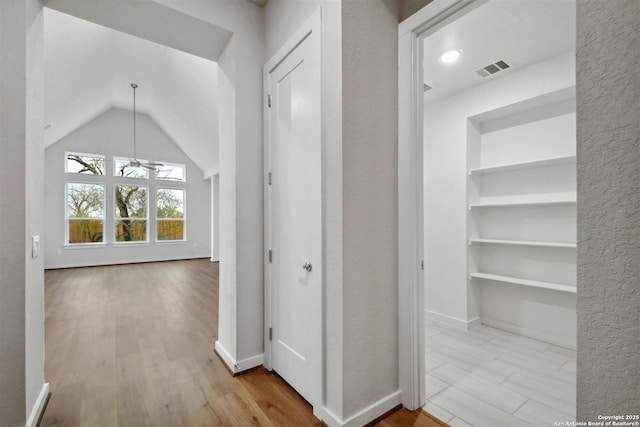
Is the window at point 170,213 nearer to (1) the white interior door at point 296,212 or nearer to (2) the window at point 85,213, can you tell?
(2) the window at point 85,213

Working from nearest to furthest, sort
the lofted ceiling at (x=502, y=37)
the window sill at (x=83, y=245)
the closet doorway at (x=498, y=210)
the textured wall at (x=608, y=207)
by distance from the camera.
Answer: the textured wall at (x=608, y=207)
the closet doorway at (x=498, y=210)
the lofted ceiling at (x=502, y=37)
the window sill at (x=83, y=245)

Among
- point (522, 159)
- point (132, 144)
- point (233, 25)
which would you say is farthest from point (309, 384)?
point (132, 144)

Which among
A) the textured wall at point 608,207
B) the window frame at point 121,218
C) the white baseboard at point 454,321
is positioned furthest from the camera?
the window frame at point 121,218

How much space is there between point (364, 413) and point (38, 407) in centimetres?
183

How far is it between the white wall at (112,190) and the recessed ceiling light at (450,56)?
26.3 feet

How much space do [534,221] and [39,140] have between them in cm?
406

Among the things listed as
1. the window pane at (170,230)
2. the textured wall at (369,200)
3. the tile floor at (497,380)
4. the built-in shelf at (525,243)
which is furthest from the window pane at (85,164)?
the built-in shelf at (525,243)

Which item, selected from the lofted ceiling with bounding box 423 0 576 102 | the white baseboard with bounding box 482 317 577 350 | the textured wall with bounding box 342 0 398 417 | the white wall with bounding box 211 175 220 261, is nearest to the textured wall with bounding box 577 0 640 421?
the textured wall with bounding box 342 0 398 417

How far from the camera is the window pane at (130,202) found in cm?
777

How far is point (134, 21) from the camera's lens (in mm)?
1963

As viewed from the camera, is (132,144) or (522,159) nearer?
(522,159)

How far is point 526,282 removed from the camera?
2764 millimetres

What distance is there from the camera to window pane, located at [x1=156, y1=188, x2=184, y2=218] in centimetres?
836

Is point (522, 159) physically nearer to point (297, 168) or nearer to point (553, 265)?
point (553, 265)
